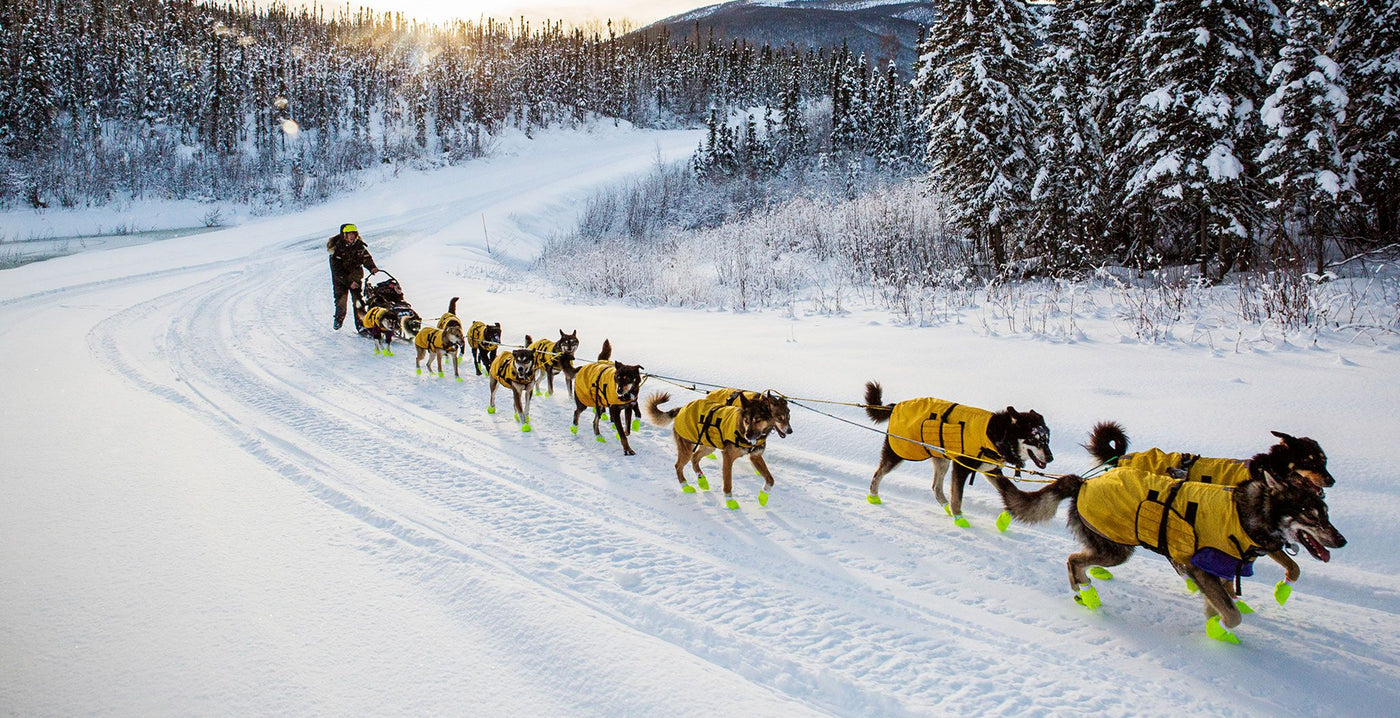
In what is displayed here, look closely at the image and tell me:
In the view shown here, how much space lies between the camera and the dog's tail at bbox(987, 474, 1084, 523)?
12.7 feet

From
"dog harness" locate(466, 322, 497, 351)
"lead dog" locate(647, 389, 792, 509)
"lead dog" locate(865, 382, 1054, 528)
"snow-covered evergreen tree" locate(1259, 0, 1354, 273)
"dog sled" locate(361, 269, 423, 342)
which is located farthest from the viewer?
"snow-covered evergreen tree" locate(1259, 0, 1354, 273)

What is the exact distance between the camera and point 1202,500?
3.38 m

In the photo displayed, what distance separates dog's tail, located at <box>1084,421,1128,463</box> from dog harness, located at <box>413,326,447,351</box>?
7851 millimetres

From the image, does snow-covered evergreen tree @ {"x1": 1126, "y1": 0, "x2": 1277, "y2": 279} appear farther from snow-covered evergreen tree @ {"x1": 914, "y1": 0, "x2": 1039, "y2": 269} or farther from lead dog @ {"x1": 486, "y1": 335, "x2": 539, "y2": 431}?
lead dog @ {"x1": 486, "y1": 335, "x2": 539, "y2": 431}

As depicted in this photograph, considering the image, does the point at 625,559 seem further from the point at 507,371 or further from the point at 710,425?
the point at 507,371

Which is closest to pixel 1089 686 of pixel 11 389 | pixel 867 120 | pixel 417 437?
pixel 417 437

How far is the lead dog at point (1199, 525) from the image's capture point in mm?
3148

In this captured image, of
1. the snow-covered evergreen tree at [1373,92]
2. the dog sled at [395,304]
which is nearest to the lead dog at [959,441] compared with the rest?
the dog sled at [395,304]

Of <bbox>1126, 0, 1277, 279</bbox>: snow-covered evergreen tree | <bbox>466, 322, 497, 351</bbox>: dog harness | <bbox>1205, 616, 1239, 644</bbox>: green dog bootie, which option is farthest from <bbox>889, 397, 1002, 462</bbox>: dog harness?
<bbox>1126, 0, 1277, 279</bbox>: snow-covered evergreen tree

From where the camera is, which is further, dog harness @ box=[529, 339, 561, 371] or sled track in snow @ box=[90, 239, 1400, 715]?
dog harness @ box=[529, 339, 561, 371]

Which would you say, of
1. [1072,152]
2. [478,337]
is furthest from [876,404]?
[1072,152]

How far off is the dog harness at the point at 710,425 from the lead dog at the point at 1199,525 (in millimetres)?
2221

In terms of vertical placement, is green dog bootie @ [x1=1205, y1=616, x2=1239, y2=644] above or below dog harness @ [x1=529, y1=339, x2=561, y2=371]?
below

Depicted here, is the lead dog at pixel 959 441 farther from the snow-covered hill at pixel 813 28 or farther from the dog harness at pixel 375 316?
the snow-covered hill at pixel 813 28
